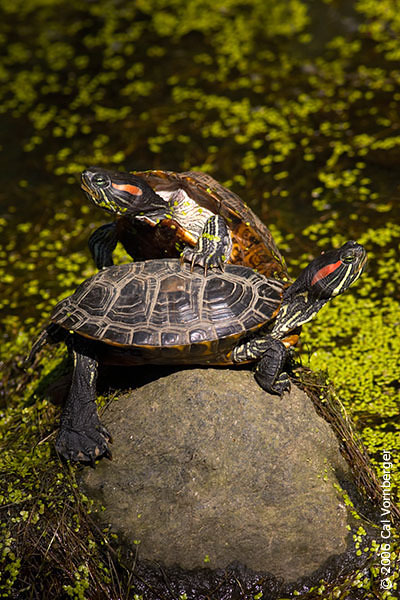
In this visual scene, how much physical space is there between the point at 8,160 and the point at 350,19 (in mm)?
4938

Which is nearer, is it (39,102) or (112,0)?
(39,102)

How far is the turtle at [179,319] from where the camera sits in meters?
3.52

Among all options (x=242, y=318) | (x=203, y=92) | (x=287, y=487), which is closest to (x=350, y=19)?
(x=203, y=92)

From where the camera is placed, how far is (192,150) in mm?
7363

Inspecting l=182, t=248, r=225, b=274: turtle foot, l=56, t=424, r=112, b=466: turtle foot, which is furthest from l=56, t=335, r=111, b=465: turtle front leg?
l=182, t=248, r=225, b=274: turtle foot

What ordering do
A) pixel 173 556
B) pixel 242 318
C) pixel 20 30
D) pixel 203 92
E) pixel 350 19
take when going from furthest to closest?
pixel 20 30 → pixel 350 19 → pixel 203 92 → pixel 242 318 → pixel 173 556

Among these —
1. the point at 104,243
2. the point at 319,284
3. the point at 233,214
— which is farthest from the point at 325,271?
the point at 104,243

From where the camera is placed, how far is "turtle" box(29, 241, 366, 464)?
3518 mm

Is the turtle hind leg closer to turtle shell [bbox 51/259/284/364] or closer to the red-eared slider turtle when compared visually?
turtle shell [bbox 51/259/284/364]

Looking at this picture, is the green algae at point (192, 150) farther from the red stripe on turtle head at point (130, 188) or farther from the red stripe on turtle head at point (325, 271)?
the red stripe on turtle head at point (130, 188)

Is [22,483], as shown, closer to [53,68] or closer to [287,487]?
[287,487]

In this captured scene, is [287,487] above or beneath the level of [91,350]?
beneath

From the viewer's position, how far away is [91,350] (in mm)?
3734

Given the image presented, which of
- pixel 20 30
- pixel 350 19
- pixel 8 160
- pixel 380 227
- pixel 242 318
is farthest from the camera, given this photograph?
pixel 20 30
